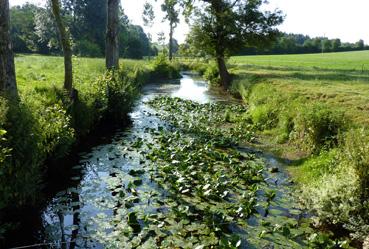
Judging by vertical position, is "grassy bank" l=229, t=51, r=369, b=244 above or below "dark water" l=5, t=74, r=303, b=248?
above

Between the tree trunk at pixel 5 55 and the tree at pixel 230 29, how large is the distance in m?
21.5

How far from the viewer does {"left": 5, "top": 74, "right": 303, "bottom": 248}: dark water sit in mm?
6141

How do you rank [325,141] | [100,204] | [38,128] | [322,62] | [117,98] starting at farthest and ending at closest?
Answer: [322,62]
[117,98]
[325,141]
[100,204]
[38,128]

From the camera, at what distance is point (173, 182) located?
27.6ft

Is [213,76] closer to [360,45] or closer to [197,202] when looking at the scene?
[197,202]

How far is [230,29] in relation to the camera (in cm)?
2791

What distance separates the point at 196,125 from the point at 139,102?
26.3 ft

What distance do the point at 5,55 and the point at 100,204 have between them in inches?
177

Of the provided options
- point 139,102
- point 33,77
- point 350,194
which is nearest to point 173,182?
point 350,194

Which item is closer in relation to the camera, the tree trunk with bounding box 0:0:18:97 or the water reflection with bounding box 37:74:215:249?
the water reflection with bounding box 37:74:215:249

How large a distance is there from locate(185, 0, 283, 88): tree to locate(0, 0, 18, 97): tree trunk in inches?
848

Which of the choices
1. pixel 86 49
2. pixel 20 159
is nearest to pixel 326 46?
pixel 86 49

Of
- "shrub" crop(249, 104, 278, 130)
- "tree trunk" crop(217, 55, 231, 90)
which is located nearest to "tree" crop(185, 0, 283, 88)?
"tree trunk" crop(217, 55, 231, 90)

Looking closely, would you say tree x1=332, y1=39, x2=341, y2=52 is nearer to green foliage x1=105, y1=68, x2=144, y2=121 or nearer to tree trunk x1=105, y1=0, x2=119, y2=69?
tree trunk x1=105, y1=0, x2=119, y2=69
